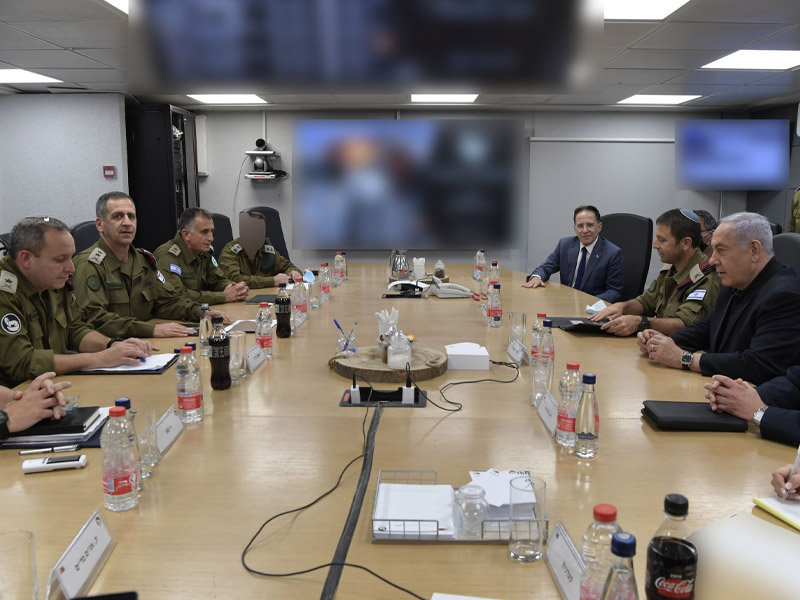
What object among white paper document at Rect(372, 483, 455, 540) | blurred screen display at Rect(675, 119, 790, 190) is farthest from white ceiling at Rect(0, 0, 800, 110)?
white paper document at Rect(372, 483, 455, 540)

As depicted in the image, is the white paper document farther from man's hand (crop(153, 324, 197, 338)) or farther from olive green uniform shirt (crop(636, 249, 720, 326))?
olive green uniform shirt (crop(636, 249, 720, 326))

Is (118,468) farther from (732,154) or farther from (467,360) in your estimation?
(732,154)

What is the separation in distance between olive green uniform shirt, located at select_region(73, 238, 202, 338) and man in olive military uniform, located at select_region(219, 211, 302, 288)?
1.07 meters

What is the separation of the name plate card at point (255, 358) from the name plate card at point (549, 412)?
106 centimetres

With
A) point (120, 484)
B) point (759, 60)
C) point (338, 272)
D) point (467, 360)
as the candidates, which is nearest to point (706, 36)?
point (759, 60)

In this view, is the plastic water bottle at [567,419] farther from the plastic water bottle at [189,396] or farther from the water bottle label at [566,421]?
the plastic water bottle at [189,396]

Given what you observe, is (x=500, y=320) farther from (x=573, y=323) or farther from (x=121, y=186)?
(x=121, y=186)

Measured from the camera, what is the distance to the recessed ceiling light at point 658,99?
659 cm

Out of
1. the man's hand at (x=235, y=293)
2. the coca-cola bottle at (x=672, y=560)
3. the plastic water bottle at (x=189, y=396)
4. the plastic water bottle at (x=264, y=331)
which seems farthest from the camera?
the man's hand at (x=235, y=293)

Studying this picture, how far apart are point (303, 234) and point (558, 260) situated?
11.3 feet

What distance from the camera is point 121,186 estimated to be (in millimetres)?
6574

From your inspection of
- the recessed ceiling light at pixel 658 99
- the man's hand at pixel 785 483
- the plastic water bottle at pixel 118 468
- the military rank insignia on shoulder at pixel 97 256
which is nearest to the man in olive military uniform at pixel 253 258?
the military rank insignia on shoulder at pixel 97 256

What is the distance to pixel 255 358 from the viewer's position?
235 cm

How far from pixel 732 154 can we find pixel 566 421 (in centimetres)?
700
